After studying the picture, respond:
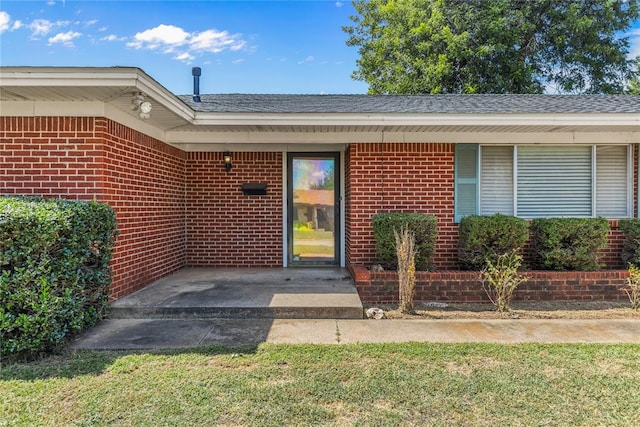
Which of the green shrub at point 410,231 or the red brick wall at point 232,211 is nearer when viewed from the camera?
the green shrub at point 410,231

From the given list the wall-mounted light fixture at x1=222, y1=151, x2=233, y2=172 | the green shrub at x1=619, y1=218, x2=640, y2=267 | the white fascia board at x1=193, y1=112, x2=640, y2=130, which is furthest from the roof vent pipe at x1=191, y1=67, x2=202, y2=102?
the green shrub at x1=619, y1=218, x2=640, y2=267

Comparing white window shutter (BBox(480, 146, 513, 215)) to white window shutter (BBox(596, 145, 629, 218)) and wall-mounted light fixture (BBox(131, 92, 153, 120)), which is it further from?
wall-mounted light fixture (BBox(131, 92, 153, 120))

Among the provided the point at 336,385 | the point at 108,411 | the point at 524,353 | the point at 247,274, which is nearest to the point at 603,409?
the point at 524,353

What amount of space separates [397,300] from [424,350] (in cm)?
186

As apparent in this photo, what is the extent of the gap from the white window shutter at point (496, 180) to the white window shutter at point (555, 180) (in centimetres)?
18

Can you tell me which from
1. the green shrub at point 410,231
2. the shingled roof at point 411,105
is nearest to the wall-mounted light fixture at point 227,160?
the shingled roof at point 411,105

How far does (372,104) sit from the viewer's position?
23.5ft

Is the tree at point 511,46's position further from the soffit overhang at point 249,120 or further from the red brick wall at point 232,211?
the red brick wall at point 232,211

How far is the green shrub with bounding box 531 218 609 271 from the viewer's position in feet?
19.7

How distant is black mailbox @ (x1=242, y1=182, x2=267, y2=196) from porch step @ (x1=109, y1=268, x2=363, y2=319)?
1873mm

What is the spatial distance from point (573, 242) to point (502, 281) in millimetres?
1704

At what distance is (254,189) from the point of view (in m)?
8.02

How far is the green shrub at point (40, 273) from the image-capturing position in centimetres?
361

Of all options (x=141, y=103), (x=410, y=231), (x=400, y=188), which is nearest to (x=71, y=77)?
(x=141, y=103)
